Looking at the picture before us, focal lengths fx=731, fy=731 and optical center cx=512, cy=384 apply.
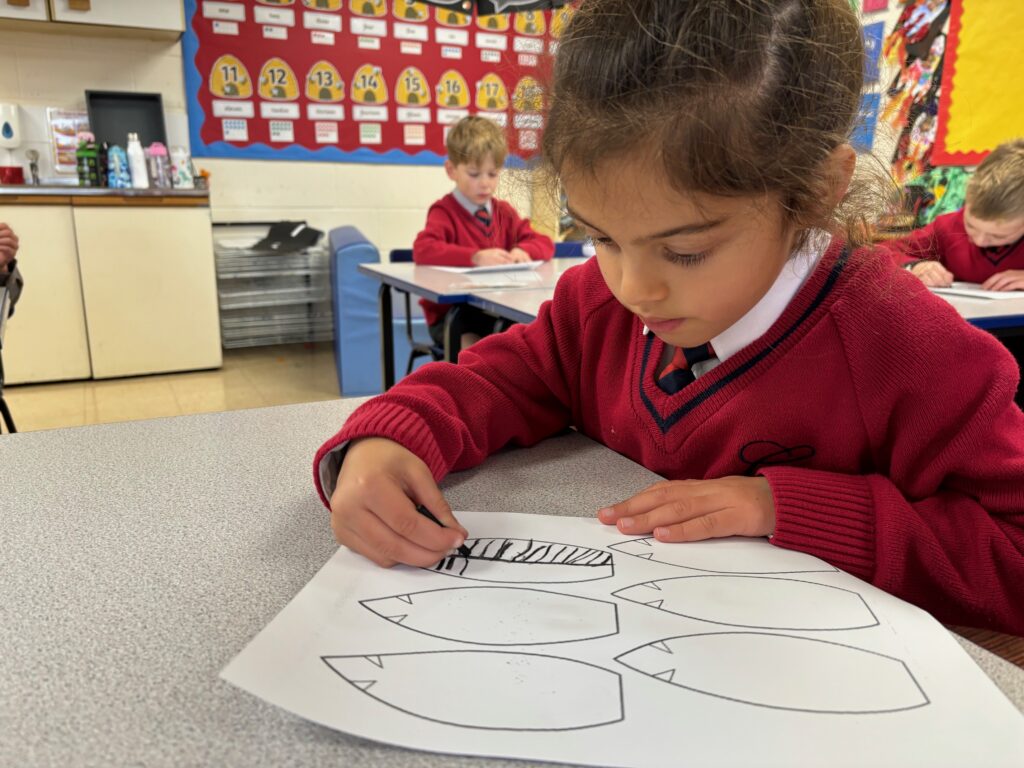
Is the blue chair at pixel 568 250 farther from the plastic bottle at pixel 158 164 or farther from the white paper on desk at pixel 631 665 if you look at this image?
the white paper on desk at pixel 631 665

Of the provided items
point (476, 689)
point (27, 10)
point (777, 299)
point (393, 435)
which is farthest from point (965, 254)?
point (27, 10)

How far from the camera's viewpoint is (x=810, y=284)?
0.59m

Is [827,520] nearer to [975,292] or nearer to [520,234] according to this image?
[975,292]

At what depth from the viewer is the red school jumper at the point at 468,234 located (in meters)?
2.36

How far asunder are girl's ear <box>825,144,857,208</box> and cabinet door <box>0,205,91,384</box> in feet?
10.2

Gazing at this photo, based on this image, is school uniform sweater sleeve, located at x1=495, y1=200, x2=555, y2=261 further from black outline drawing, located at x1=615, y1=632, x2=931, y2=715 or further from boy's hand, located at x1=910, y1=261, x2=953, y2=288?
black outline drawing, located at x1=615, y1=632, x2=931, y2=715

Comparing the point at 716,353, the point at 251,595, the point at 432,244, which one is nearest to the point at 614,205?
the point at 716,353

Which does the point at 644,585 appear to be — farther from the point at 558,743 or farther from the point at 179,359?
the point at 179,359

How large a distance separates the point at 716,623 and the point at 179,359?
323 cm

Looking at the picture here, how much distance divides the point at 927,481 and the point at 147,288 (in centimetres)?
315

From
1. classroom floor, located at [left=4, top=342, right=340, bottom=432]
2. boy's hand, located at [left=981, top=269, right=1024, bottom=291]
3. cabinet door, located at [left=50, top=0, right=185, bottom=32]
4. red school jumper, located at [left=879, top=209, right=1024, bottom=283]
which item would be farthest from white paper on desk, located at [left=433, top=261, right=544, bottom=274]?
cabinet door, located at [left=50, top=0, right=185, bottom=32]

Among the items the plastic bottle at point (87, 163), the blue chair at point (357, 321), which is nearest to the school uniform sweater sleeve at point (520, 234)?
the blue chair at point (357, 321)

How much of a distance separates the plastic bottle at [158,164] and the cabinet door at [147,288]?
22 cm

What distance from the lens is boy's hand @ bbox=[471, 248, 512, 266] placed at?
2.25 metres
